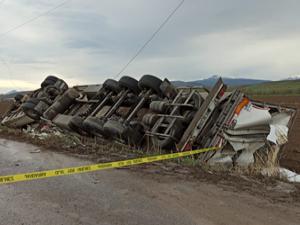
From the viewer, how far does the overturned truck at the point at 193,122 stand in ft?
24.5

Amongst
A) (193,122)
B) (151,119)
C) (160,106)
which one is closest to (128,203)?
(193,122)

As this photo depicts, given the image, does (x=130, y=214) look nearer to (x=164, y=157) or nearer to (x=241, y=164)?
(x=164, y=157)

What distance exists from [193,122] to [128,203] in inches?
148

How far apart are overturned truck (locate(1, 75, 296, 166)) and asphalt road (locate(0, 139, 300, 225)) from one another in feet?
7.95

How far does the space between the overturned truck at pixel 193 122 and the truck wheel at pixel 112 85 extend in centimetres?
3

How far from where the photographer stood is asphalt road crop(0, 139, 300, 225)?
12.0 ft

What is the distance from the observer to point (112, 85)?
11.0m

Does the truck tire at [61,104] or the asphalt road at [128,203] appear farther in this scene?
the truck tire at [61,104]

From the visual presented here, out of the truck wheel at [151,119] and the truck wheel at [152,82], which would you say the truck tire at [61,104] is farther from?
the truck wheel at [151,119]

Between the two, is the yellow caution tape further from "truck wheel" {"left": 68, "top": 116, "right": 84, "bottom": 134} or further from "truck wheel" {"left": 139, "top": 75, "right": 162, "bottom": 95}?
"truck wheel" {"left": 68, "top": 116, "right": 84, "bottom": 134}

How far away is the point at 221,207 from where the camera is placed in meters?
4.02

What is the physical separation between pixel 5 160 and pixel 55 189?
2776 millimetres

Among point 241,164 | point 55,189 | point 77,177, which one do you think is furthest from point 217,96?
point 55,189

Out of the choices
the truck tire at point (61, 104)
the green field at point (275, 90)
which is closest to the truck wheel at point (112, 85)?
the truck tire at point (61, 104)
